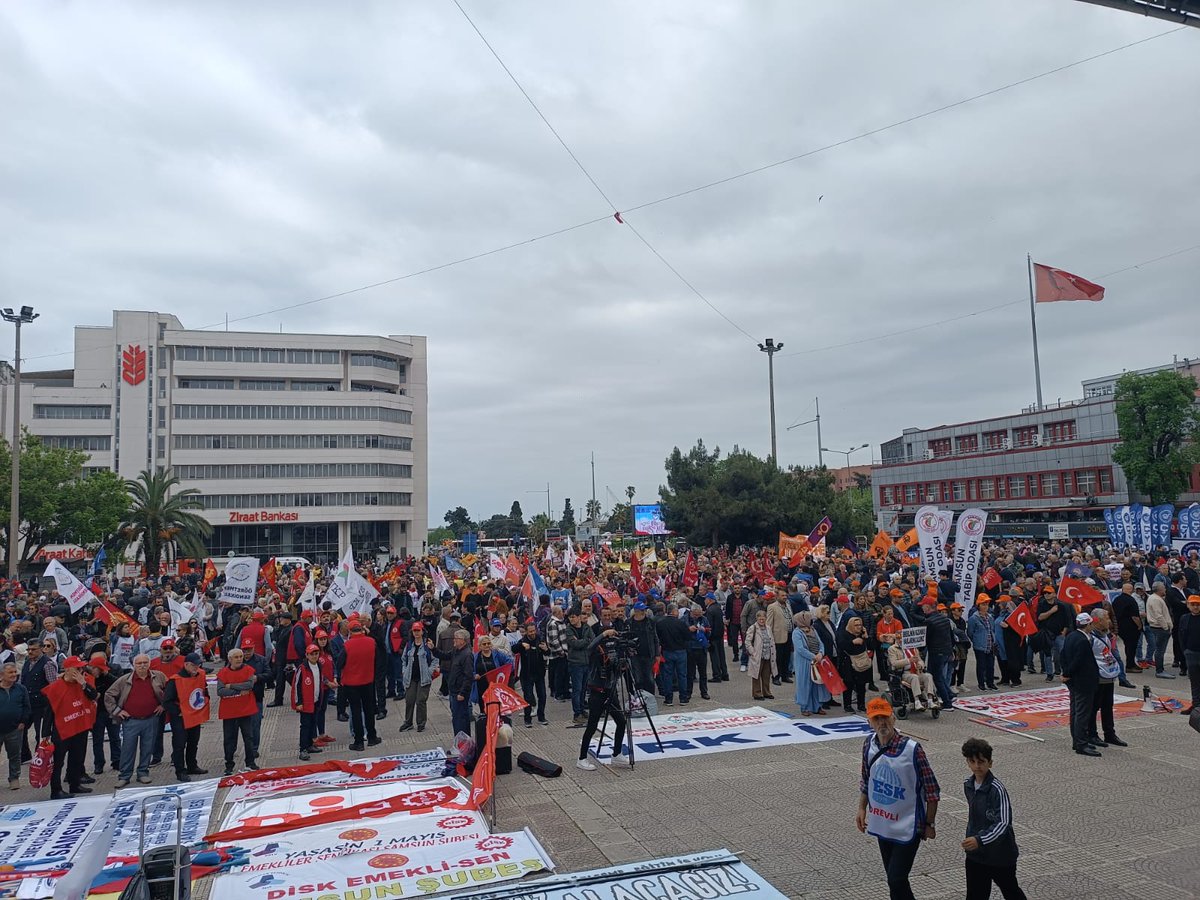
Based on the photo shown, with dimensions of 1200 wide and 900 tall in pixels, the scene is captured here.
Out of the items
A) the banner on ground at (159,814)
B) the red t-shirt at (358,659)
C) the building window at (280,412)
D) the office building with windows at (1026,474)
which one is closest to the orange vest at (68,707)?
the banner on ground at (159,814)

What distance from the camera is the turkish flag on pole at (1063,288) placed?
31359 mm

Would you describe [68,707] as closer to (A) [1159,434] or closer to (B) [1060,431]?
(A) [1159,434]

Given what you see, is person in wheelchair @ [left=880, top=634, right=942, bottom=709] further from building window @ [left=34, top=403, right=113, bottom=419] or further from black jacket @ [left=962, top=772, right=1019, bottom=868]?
building window @ [left=34, top=403, right=113, bottom=419]

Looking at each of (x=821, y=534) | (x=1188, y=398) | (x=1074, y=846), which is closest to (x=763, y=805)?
(x=1074, y=846)

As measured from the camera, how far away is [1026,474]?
59844 millimetres

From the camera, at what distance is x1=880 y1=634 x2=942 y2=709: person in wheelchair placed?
11.8m

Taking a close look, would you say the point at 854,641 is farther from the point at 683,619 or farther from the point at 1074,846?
the point at 1074,846

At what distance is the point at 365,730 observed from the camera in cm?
1202

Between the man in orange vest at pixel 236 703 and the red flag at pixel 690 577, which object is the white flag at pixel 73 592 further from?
the red flag at pixel 690 577

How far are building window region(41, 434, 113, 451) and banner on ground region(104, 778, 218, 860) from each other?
6771cm

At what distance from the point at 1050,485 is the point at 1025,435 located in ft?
24.5

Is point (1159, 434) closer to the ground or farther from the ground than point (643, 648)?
farther from the ground

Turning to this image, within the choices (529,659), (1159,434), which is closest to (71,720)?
(529,659)

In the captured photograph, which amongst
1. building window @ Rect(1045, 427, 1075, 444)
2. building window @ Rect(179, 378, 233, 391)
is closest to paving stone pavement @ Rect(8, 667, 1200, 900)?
building window @ Rect(1045, 427, 1075, 444)
